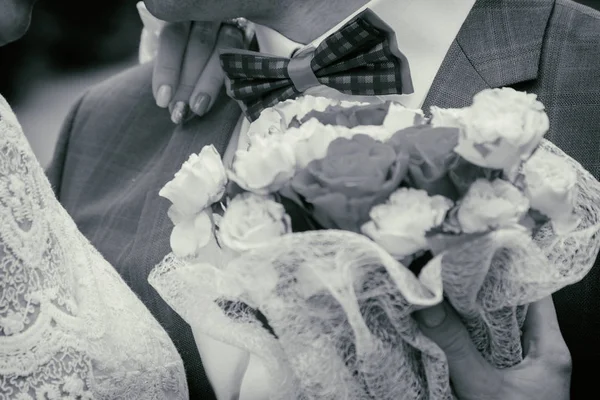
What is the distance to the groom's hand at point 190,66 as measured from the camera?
1607 mm

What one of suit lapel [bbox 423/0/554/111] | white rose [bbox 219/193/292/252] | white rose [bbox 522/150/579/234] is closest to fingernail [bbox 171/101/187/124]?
suit lapel [bbox 423/0/554/111]

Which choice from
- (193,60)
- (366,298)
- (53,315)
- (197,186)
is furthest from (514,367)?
(193,60)

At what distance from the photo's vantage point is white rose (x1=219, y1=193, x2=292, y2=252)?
84 centimetres

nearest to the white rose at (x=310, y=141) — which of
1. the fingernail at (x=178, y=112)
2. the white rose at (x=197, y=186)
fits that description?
the white rose at (x=197, y=186)

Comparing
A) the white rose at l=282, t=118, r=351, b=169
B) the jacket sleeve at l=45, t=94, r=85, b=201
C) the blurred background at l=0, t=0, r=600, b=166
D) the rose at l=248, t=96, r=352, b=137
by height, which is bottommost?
the blurred background at l=0, t=0, r=600, b=166

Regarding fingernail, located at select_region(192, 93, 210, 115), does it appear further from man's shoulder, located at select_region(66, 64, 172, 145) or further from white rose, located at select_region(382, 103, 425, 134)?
white rose, located at select_region(382, 103, 425, 134)

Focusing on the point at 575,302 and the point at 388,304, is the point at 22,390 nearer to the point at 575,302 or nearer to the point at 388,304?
the point at 388,304

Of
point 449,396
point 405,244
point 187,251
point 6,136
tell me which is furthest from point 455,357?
point 6,136

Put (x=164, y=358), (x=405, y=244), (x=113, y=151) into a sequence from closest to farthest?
1. (x=405, y=244)
2. (x=164, y=358)
3. (x=113, y=151)

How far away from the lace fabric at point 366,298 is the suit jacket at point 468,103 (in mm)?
309

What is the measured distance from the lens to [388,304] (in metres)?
0.88

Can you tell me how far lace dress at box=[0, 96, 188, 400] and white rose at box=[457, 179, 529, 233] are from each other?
0.52m

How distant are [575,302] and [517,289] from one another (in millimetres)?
420

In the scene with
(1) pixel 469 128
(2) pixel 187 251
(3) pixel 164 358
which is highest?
(1) pixel 469 128
